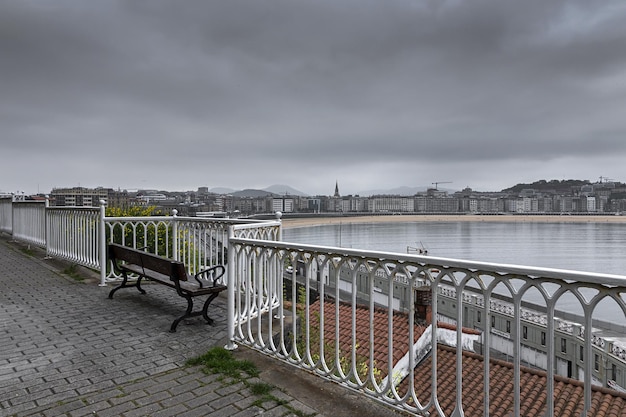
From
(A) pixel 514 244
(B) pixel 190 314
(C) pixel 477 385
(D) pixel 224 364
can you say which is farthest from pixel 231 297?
(A) pixel 514 244

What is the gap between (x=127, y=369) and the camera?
3441 millimetres

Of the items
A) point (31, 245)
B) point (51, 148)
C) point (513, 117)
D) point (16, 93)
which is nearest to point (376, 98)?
point (51, 148)

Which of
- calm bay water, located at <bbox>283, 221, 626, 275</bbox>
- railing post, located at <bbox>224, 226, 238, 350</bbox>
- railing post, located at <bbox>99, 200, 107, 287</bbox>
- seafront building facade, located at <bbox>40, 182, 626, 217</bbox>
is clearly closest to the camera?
railing post, located at <bbox>224, 226, 238, 350</bbox>

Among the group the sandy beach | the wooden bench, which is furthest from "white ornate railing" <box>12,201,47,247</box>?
the sandy beach

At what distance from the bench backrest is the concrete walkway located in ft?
2.04

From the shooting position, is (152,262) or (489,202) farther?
(489,202)

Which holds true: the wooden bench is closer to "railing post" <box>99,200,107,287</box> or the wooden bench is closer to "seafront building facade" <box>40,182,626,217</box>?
"railing post" <box>99,200,107,287</box>

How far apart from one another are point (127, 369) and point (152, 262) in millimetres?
1854

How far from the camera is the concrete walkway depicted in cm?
278

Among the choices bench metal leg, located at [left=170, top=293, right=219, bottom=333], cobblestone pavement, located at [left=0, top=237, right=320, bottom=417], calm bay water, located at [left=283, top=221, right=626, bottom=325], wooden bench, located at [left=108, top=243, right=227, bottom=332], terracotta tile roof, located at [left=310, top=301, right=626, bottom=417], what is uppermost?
wooden bench, located at [left=108, top=243, right=227, bottom=332]

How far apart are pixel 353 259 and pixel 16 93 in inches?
771

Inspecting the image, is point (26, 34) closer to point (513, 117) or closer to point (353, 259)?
point (353, 259)

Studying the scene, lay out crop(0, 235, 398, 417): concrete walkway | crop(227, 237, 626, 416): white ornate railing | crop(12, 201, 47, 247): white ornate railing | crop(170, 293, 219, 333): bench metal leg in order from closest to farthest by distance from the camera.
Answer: crop(227, 237, 626, 416): white ornate railing < crop(0, 235, 398, 417): concrete walkway < crop(170, 293, 219, 333): bench metal leg < crop(12, 201, 47, 247): white ornate railing

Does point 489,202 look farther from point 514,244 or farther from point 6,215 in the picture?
point 6,215
